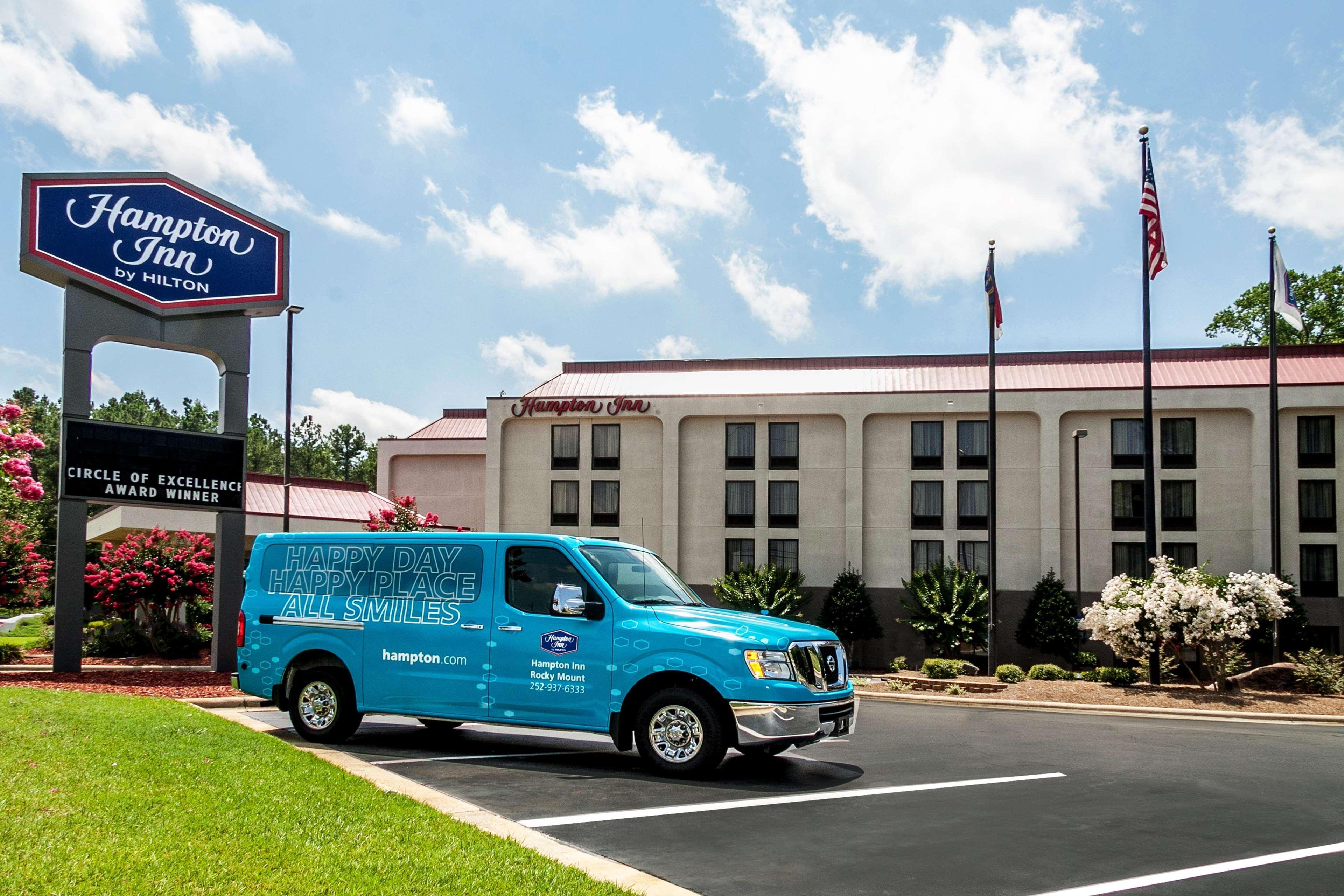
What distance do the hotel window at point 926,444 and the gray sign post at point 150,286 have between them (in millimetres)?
Answer: 28692

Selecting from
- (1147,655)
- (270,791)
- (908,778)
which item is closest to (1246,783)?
(908,778)

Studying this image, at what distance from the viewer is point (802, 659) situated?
396 inches

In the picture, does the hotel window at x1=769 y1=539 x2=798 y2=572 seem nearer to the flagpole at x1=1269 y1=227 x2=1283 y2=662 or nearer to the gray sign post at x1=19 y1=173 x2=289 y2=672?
the flagpole at x1=1269 y1=227 x2=1283 y2=662

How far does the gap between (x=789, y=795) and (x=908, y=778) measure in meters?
1.82

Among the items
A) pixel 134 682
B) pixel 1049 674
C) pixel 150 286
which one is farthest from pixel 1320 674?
pixel 150 286

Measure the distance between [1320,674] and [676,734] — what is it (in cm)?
1988

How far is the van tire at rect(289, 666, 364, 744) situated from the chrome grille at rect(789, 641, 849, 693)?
4.84 m

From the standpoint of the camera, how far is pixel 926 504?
43.7 metres

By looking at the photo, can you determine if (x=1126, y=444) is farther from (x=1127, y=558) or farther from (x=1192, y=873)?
(x=1192, y=873)

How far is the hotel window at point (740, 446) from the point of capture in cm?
4544

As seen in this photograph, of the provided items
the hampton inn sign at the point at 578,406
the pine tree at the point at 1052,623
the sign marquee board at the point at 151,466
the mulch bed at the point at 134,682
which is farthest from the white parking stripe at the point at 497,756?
the hampton inn sign at the point at 578,406

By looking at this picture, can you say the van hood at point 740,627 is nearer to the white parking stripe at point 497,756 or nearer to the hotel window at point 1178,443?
the white parking stripe at point 497,756

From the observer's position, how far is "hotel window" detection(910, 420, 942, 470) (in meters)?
43.7

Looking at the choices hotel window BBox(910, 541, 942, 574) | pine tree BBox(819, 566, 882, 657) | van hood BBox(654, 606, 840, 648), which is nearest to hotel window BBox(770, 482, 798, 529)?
pine tree BBox(819, 566, 882, 657)
